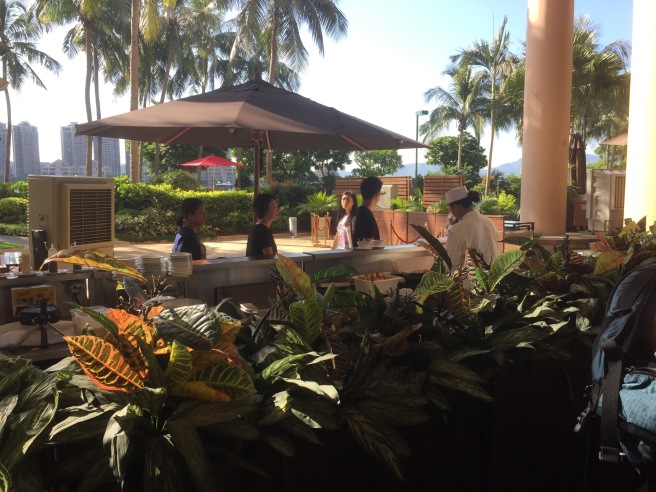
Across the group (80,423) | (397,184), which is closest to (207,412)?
(80,423)

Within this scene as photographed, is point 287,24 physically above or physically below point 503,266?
above

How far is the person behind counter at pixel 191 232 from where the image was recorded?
17.3ft

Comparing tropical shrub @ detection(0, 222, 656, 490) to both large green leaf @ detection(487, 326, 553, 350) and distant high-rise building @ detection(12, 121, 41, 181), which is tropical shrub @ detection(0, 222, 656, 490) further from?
distant high-rise building @ detection(12, 121, 41, 181)

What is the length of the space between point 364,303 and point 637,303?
1024mm

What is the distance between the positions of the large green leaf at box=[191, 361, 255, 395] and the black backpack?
1162mm

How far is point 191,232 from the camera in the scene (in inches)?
211

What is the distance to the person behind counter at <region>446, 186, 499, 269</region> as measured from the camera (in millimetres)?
5207

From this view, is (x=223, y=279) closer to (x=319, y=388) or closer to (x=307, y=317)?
(x=307, y=317)

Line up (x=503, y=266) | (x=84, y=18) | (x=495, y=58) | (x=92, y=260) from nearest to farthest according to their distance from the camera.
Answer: (x=92, y=260)
(x=503, y=266)
(x=84, y=18)
(x=495, y=58)

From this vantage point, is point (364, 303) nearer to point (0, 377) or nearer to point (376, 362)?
point (376, 362)

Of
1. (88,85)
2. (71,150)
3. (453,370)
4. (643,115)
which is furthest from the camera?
(71,150)

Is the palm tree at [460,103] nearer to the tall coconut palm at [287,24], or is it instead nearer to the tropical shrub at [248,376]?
the tall coconut palm at [287,24]

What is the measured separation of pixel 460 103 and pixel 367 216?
52.3 metres

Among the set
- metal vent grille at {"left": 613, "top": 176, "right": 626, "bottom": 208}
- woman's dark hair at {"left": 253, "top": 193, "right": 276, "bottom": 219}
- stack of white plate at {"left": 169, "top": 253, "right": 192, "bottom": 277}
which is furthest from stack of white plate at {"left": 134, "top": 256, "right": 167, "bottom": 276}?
metal vent grille at {"left": 613, "top": 176, "right": 626, "bottom": 208}
